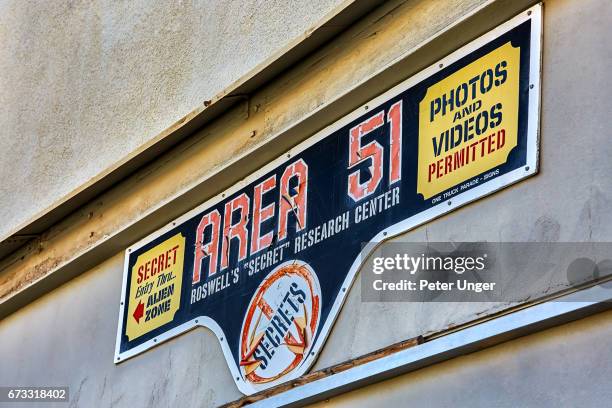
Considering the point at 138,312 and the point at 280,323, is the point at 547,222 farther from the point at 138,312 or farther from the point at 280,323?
the point at 138,312

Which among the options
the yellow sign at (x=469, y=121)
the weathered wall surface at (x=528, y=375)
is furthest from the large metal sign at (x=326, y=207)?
the weathered wall surface at (x=528, y=375)

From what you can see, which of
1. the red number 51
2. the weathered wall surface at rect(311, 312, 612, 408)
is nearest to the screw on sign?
the red number 51

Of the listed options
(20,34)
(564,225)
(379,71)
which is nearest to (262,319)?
(379,71)

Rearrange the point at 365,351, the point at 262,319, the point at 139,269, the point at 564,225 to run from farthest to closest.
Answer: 1. the point at 139,269
2. the point at 262,319
3. the point at 365,351
4. the point at 564,225

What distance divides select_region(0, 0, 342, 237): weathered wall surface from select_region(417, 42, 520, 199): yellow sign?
1.05m

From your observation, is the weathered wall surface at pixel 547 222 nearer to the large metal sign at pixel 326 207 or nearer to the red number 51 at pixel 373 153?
the large metal sign at pixel 326 207

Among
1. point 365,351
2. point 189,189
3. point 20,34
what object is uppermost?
point 20,34

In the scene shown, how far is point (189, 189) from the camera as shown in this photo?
6.67 metres

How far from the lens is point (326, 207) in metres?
5.69

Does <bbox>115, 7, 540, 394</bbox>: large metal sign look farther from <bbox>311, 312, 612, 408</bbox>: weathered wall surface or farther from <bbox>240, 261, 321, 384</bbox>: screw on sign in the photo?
<bbox>311, 312, 612, 408</bbox>: weathered wall surface

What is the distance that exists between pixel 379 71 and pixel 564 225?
1.42m

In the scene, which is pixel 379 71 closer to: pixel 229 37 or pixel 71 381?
pixel 229 37

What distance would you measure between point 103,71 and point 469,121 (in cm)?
345

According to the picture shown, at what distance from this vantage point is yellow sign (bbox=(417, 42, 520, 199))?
4.78m
